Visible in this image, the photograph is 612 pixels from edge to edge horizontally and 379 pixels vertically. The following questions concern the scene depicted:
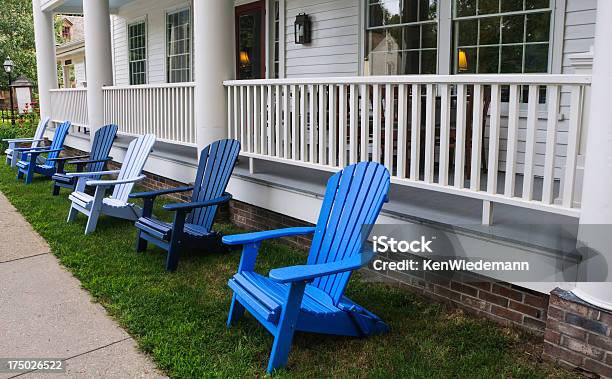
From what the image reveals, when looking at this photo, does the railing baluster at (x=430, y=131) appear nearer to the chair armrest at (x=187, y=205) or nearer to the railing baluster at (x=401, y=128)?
the railing baluster at (x=401, y=128)

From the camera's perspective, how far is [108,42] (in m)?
8.84

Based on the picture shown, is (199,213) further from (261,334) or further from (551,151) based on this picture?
(551,151)

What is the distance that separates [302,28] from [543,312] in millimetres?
5780

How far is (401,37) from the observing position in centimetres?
650

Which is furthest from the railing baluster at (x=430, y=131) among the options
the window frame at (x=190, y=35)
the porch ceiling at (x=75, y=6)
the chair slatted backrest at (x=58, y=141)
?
the porch ceiling at (x=75, y=6)

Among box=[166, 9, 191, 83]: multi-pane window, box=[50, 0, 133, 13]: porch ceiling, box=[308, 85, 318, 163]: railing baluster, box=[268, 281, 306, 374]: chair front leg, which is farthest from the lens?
box=[50, 0, 133, 13]: porch ceiling

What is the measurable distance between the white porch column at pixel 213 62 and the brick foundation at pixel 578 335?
3706 millimetres

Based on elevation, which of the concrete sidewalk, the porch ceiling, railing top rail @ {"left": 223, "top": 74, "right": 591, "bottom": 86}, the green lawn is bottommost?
the concrete sidewalk

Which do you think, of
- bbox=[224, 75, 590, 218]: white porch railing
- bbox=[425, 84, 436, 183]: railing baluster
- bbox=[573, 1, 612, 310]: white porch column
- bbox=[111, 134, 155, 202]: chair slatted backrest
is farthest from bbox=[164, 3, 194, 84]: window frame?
bbox=[573, 1, 612, 310]: white porch column

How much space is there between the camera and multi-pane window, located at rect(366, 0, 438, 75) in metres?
6.12

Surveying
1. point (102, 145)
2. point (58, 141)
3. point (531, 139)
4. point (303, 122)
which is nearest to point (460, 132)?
point (531, 139)

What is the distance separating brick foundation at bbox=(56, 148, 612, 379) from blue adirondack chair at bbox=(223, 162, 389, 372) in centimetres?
57

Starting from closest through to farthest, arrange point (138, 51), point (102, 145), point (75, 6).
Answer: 1. point (102, 145)
2. point (75, 6)
3. point (138, 51)

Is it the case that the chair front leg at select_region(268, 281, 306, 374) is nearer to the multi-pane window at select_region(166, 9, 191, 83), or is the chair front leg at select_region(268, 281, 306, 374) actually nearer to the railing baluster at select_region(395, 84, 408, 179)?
the railing baluster at select_region(395, 84, 408, 179)
